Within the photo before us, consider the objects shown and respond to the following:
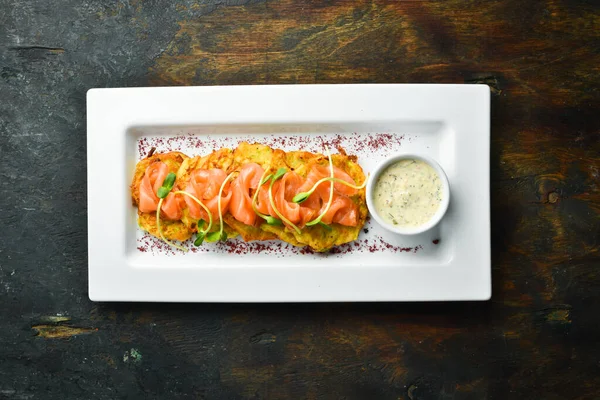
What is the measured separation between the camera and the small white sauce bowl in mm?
2617

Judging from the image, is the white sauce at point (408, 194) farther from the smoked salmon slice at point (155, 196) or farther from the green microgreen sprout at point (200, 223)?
the smoked salmon slice at point (155, 196)

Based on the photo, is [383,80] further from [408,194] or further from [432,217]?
[432,217]

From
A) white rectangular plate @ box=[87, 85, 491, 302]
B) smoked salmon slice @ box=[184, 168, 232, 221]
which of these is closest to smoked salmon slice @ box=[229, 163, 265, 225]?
smoked salmon slice @ box=[184, 168, 232, 221]

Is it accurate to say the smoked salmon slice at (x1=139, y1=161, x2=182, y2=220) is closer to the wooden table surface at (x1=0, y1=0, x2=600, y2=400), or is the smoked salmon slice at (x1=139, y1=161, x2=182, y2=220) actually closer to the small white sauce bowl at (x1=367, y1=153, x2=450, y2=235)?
the wooden table surface at (x1=0, y1=0, x2=600, y2=400)

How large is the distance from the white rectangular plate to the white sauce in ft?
0.89

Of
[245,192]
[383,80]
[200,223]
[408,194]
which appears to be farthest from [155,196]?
[383,80]

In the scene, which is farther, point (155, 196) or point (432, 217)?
point (155, 196)

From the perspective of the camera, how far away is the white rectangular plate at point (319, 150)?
9.27ft

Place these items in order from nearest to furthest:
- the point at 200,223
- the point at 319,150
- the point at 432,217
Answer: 1. the point at 432,217
2. the point at 200,223
3. the point at 319,150

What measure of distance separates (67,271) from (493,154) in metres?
2.88

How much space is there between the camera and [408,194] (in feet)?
8.69

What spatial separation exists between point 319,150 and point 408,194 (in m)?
0.65

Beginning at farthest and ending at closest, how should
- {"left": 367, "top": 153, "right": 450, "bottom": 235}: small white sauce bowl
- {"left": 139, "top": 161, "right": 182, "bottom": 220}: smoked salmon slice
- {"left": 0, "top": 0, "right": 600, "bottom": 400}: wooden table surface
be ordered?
{"left": 0, "top": 0, "right": 600, "bottom": 400}: wooden table surface
{"left": 139, "top": 161, "right": 182, "bottom": 220}: smoked salmon slice
{"left": 367, "top": 153, "right": 450, "bottom": 235}: small white sauce bowl

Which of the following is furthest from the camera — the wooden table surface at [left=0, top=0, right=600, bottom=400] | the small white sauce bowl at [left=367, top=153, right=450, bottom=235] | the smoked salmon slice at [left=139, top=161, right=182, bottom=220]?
the wooden table surface at [left=0, top=0, right=600, bottom=400]
